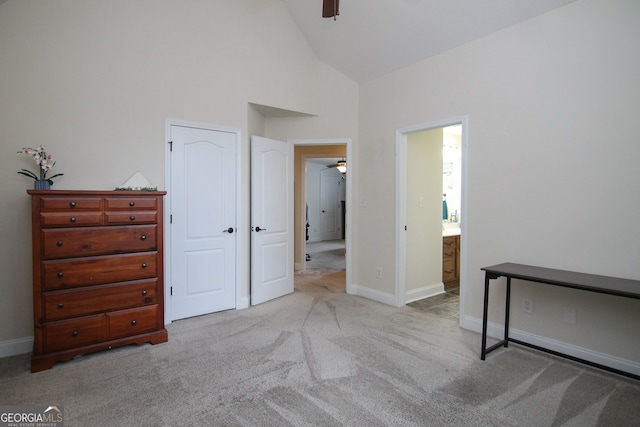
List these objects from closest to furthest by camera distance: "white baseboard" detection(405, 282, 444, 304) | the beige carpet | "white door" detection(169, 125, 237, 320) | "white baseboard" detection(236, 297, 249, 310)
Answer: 1. the beige carpet
2. "white door" detection(169, 125, 237, 320)
3. "white baseboard" detection(236, 297, 249, 310)
4. "white baseboard" detection(405, 282, 444, 304)

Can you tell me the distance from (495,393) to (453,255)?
3082mm

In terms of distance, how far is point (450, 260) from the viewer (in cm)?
500

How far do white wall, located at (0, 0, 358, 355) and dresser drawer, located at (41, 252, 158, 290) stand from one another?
0.55 meters

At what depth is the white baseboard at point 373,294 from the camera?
160 inches

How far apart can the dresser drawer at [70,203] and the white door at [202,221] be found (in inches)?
33.7

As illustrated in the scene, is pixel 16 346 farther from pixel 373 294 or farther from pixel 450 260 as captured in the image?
pixel 450 260

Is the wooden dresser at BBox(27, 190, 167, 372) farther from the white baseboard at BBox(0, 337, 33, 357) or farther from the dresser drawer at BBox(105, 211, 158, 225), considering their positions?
the white baseboard at BBox(0, 337, 33, 357)

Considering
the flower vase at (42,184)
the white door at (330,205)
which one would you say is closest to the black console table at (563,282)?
the flower vase at (42,184)

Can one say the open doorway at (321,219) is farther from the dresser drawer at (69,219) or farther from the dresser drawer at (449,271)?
the dresser drawer at (69,219)

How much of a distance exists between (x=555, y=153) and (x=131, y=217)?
3.69m

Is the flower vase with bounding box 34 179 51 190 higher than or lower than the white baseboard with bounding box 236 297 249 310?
higher

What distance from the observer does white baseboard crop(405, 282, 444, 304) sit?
4.20 m

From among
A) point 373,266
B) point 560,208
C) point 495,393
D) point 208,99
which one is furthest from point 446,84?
point 495,393

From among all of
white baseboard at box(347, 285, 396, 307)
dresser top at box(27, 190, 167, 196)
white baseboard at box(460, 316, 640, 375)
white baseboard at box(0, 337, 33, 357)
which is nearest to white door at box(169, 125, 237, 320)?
dresser top at box(27, 190, 167, 196)
